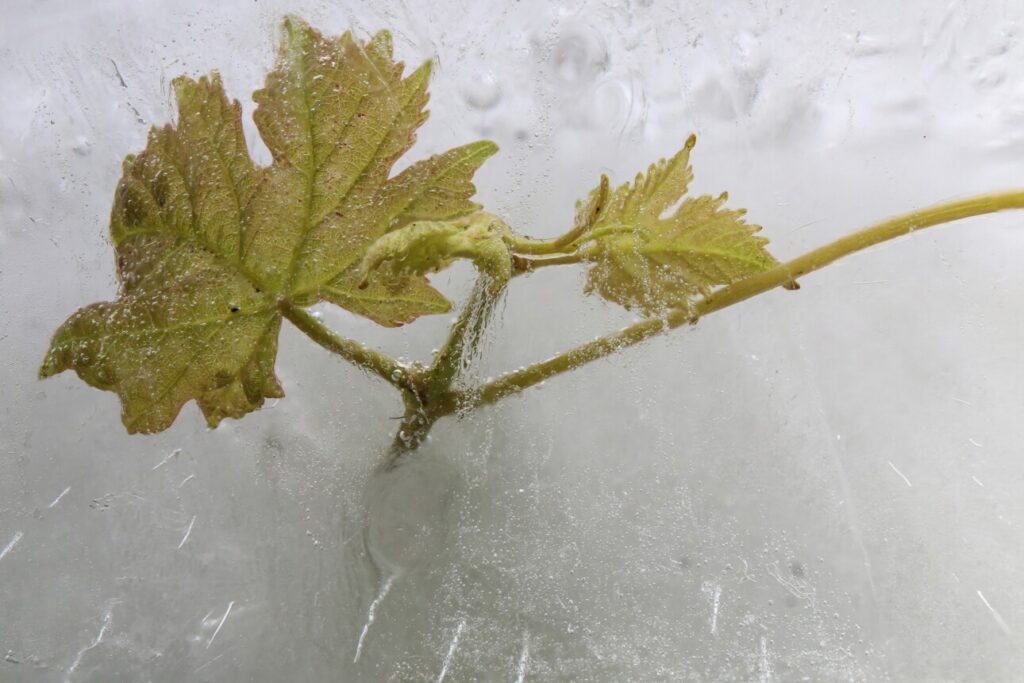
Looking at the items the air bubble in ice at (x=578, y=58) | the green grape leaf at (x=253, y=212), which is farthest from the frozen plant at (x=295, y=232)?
the air bubble in ice at (x=578, y=58)

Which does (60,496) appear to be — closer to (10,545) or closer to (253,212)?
(10,545)

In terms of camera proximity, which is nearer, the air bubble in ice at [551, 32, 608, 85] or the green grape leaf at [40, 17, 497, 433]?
the green grape leaf at [40, 17, 497, 433]

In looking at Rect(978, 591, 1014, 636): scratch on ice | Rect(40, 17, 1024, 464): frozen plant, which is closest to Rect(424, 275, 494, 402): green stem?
Rect(40, 17, 1024, 464): frozen plant

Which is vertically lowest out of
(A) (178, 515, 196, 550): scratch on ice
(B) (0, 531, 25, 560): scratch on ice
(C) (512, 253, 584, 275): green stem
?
(B) (0, 531, 25, 560): scratch on ice

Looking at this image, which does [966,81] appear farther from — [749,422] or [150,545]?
[150,545]

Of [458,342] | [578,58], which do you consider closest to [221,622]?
[458,342]

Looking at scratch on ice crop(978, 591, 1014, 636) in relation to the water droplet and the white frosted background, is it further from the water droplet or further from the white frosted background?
the water droplet

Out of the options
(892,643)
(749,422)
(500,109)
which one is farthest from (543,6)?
(892,643)

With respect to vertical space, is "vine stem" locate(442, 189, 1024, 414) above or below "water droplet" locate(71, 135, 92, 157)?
below
